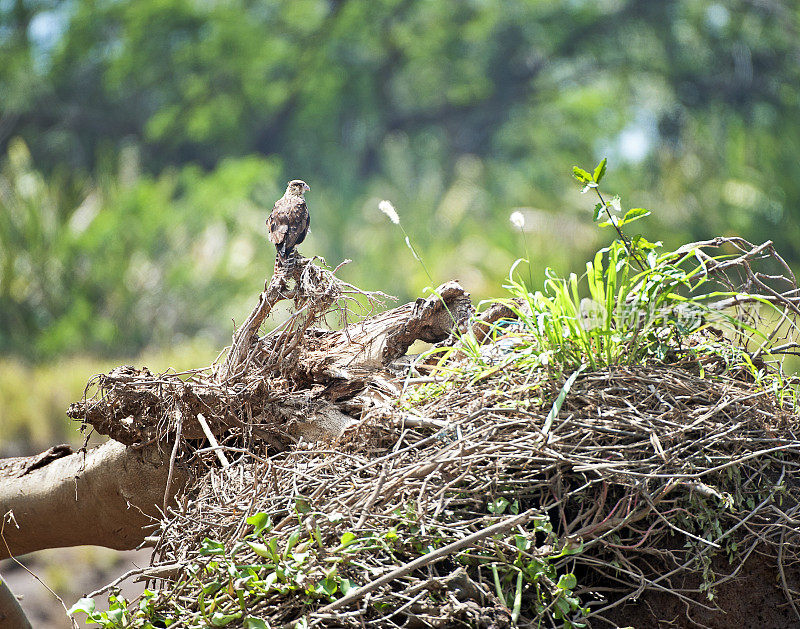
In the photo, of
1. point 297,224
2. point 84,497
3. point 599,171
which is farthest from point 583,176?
point 84,497

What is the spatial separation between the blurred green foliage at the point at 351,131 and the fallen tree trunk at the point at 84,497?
10636mm

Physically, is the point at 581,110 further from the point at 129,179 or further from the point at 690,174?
the point at 129,179

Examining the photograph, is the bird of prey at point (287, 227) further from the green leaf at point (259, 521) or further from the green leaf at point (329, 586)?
the green leaf at point (329, 586)

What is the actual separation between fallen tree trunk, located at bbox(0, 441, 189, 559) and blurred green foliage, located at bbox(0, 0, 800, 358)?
34.9ft

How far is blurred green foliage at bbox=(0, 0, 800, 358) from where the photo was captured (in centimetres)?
1334

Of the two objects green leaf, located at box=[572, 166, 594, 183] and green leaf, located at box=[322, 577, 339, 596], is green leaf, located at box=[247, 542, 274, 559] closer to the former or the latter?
green leaf, located at box=[322, 577, 339, 596]

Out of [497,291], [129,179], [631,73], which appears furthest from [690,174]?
[129,179]

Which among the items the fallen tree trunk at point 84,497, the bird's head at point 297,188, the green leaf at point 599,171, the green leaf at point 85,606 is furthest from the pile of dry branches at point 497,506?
the fallen tree trunk at point 84,497

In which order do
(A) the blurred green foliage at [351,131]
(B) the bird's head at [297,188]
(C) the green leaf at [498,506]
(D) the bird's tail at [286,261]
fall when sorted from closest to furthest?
(C) the green leaf at [498,506] < (D) the bird's tail at [286,261] < (B) the bird's head at [297,188] < (A) the blurred green foliage at [351,131]

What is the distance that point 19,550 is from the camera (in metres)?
2.95

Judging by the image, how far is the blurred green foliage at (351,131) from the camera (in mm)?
13336

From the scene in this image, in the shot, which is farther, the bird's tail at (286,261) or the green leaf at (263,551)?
the bird's tail at (286,261)

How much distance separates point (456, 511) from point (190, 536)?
1.86 feet

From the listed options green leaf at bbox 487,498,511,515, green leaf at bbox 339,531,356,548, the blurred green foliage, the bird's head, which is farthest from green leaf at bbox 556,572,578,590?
the blurred green foliage
